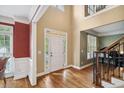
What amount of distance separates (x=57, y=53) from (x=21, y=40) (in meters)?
1.76

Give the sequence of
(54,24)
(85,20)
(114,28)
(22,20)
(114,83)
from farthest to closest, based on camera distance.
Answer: (85,20), (54,24), (114,28), (22,20), (114,83)

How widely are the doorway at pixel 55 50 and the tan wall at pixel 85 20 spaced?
1.86 feet

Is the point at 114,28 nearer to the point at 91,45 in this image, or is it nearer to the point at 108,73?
the point at 91,45

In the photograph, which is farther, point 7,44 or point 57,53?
point 57,53

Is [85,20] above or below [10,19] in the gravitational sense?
above

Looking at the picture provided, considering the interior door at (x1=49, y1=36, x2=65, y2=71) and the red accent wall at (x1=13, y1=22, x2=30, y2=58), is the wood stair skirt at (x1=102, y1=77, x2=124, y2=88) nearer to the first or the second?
the interior door at (x1=49, y1=36, x2=65, y2=71)

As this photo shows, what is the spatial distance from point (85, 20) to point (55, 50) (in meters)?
1.91

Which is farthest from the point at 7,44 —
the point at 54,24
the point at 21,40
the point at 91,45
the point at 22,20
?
the point at 91,45

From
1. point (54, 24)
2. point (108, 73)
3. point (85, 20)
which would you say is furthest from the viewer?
point (85, 20)

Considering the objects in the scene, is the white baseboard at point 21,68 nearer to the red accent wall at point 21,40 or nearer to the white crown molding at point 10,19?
the red accent wall at point 21,40

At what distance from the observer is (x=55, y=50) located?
4.69m

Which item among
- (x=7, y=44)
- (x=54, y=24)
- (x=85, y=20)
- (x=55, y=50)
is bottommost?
(x=55, y=50)
